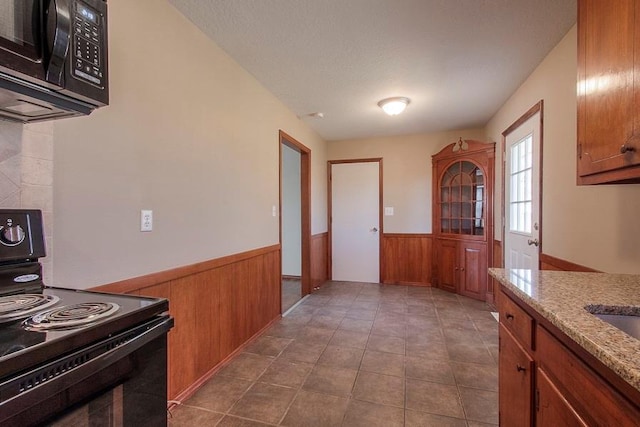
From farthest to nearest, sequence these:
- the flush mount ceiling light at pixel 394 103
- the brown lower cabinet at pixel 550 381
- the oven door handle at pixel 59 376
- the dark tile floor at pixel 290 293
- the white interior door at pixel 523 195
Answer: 1. the dark tile floor at pixel 290 293
2. the flush mount ceiling light at pixel 394 103
3. the white interior door at pixel 523 195
4. the brown lower cabinet at pixel 550 381
5. the oven door handle at pixel 59 376

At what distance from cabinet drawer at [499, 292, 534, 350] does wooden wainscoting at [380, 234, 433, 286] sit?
11.2ft

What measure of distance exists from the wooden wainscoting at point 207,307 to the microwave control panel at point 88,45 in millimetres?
942

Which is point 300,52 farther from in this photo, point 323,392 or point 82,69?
point 323,392

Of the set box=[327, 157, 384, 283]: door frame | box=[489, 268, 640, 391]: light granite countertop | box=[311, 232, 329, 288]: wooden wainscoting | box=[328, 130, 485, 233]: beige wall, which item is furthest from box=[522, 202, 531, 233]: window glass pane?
box=[311, 232, 329, 288]: wooden wainscoting

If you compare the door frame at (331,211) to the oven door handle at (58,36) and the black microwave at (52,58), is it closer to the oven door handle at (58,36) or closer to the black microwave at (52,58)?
the black microwave at (52,58)

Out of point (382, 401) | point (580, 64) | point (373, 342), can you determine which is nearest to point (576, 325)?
point (580, 64)

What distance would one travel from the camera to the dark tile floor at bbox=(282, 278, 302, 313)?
3817 millimetres

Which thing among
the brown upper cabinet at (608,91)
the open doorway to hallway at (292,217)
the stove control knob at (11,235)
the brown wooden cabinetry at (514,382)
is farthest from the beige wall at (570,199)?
the open doorway to hallway at (292,217)

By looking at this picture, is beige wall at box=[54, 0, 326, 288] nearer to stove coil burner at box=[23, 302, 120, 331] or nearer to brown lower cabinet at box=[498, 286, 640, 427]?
stove coil burner at box=[23, 302, 120, 331]

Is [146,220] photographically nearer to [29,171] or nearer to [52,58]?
[29,171]

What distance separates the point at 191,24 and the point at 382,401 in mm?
2653

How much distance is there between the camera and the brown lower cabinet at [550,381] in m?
0.68

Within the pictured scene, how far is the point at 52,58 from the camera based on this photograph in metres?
0.85

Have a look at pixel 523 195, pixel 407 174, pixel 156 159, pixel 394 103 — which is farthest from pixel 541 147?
pixel 156 159
